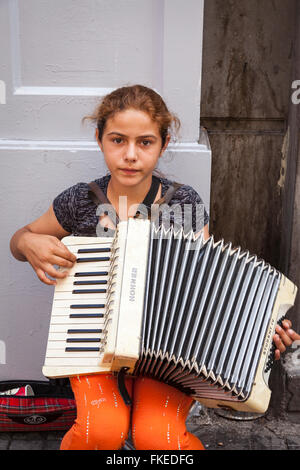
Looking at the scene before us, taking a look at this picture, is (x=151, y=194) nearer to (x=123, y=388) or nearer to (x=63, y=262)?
(x=63, y=262)

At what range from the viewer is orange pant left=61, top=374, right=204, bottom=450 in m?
1.87

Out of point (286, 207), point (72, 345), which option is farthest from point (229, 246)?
point (286, 207)

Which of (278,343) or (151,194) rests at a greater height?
(151,194)

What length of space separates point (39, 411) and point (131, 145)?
4.17ft

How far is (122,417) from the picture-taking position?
191cm

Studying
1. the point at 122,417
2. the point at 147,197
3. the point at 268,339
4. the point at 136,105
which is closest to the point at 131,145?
the point at 136,105

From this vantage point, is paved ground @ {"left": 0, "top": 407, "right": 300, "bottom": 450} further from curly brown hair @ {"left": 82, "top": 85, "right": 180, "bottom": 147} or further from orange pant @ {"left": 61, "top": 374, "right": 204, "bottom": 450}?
curly brown hair @ {"left": 82, "top": 85, "right": 180, "bottom": 147}

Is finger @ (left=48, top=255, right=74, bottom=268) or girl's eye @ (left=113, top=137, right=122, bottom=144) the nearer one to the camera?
finger @ (left=48, top=255, right=74, bottom=268)

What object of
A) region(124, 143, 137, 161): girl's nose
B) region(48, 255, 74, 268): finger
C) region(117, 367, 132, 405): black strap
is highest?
region(124, 143, 137, 161): girl's nose

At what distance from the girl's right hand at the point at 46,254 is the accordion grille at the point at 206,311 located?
0.96 feet

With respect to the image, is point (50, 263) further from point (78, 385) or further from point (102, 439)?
point (102, 439)

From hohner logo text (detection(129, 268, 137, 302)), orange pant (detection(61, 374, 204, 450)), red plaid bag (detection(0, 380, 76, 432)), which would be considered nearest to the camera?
hohner logo text (detection(129, 268, 137, 302))

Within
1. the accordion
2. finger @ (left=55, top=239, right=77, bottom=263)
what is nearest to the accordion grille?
the accordion

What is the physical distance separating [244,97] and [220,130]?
193 mm
